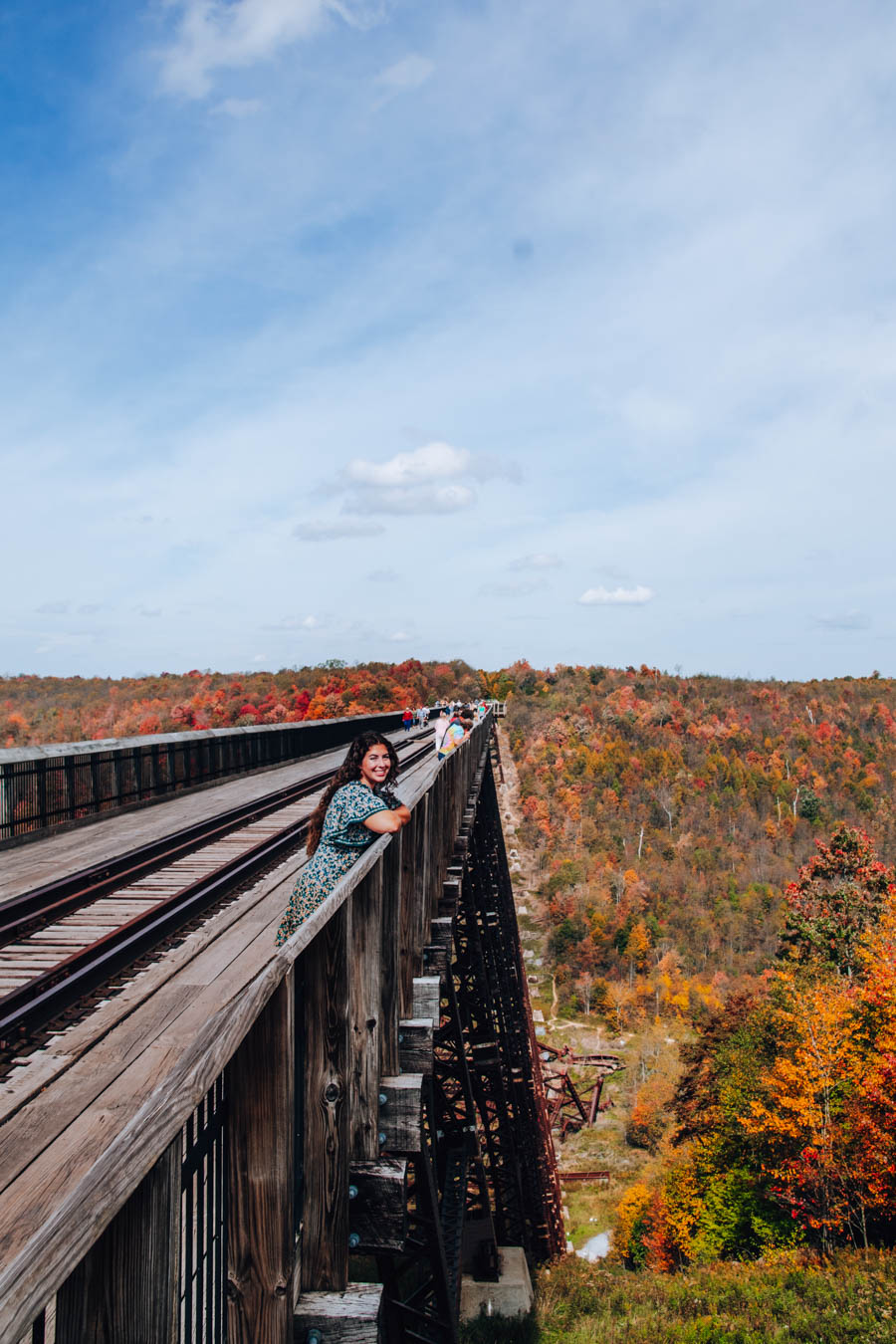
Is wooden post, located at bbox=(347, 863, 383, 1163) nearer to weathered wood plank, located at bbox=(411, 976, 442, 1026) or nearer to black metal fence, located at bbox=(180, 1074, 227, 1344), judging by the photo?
black metal fence, located at bbox=(180, 1074, 227, 1344)

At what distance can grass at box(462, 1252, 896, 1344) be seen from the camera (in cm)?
1149

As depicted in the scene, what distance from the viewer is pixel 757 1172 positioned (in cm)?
2666

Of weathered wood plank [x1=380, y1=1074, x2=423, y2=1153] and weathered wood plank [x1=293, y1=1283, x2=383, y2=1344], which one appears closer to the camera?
weathered wood plank [x1=293, y1=1283, x2=383, y2=1344]

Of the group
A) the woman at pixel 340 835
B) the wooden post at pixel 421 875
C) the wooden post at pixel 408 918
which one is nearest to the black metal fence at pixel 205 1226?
the woman at pixel 340 835

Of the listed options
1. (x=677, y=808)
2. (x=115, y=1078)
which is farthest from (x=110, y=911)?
(x=677, y=808)

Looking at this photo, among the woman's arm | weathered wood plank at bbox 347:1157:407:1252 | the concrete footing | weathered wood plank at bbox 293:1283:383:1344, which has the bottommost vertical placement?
the concrete footing

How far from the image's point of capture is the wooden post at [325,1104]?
7.40 ft

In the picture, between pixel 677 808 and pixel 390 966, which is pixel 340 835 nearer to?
pixel 390 966

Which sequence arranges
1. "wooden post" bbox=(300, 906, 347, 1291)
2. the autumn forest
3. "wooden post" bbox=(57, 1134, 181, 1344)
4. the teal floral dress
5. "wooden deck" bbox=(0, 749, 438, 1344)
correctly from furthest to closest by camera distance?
the autumn forest < the teal floral dress < "wooden post" bbox=(300, 906, 347, 1291) < "wooden post" bbox=(57, 1134, 181, 1344) < "wooden deck" bbox=(0, 749, 438, 1344)

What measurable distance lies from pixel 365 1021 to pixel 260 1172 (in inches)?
38.5

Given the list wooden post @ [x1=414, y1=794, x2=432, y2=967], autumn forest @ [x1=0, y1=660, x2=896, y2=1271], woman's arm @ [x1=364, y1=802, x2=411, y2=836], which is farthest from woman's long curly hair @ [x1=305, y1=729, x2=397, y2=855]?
autumn forest @ [x1=0, y1=660, x2=896, y2=1271]

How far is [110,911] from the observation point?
6.71m

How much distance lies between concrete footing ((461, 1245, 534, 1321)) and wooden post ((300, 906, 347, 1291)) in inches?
399

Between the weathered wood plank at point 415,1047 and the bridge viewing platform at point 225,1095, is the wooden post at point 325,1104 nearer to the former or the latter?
the bridge viewing platform at point 225,1095
